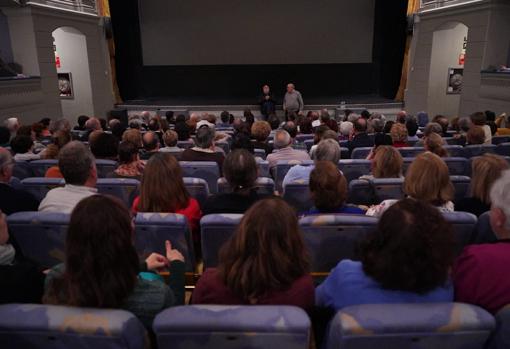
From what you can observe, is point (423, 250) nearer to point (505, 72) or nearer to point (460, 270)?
point (460, 270)

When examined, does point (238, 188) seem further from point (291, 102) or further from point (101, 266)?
point (291, 102)

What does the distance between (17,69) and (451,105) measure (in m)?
11.4

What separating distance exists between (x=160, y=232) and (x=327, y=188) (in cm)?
98

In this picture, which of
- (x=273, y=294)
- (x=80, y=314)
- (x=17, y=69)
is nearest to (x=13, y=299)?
(x=80, y=314)

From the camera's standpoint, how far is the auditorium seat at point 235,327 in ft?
3.79

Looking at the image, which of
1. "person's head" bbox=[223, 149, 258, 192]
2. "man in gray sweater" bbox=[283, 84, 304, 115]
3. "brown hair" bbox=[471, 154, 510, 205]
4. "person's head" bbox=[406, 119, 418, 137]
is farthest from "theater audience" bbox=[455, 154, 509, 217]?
"man in gray sweater" bbox=[283, 84, 304, 115]

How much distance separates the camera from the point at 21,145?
4406 millimetres

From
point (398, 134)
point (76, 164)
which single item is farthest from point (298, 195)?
point (398, 134)

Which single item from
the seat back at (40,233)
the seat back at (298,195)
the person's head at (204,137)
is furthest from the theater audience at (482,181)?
the person's head at (204,137)

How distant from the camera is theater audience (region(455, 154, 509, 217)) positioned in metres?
2.45

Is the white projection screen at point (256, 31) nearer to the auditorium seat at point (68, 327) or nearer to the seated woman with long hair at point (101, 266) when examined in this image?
the seated woman with long hair at point (101, 266)

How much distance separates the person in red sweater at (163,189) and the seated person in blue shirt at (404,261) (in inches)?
51.9

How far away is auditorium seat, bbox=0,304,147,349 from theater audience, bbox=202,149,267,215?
1409 millimetres

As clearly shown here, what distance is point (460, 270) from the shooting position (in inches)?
62.8
